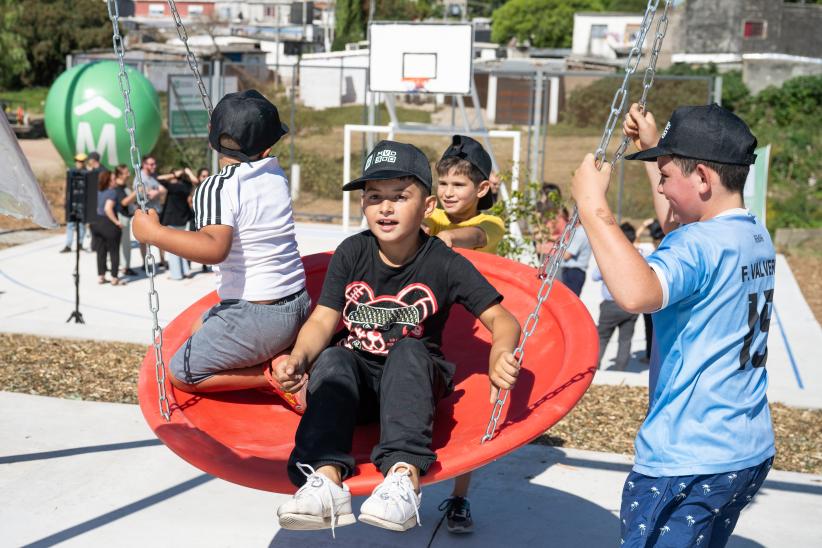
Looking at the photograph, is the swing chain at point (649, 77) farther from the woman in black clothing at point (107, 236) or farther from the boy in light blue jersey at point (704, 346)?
the woman in black clothing at point (107, 236)

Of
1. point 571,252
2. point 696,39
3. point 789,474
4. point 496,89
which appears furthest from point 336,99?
point 789,474

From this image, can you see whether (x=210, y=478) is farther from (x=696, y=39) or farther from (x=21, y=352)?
(x=696, y=39)

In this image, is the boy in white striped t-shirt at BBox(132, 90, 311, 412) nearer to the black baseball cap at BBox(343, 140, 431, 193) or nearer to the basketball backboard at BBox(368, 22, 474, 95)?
the black baseball cap at BBox(343, 140, 431, 193)

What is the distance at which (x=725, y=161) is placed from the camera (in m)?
2.64

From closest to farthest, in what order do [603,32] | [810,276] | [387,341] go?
[387,341] → [810,276] → [603,32]

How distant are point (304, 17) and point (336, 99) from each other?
153 inches

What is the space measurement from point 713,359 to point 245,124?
6.47ft

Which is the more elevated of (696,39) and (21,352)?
(696,39)

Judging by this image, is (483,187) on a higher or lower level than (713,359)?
higher

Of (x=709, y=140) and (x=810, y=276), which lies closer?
(x=709, y=140)

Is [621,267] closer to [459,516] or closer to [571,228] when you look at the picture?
[571,228]

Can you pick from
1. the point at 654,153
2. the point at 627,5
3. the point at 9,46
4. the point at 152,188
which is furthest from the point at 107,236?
the point at 627,5

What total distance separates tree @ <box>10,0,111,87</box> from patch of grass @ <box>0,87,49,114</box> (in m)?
1.67

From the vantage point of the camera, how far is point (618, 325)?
8359 millimetres
